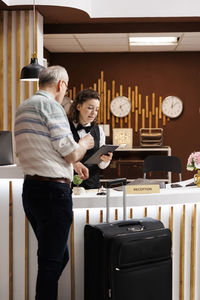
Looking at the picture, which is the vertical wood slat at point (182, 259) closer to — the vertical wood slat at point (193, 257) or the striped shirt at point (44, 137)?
the vertical wood slat at point (193, 257)

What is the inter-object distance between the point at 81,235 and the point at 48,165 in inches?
29.6

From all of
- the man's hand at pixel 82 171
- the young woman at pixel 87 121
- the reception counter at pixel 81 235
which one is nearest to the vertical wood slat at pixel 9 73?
the young woman at pixel 87 121

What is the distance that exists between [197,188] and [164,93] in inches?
188

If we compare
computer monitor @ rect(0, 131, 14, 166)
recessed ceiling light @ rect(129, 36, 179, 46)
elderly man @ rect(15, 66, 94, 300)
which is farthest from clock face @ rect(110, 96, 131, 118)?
elderly man @ rect(15, 66, 94, 300)

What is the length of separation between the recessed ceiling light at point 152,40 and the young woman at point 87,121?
3747mm

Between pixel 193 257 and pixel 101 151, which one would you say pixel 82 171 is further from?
pixel 193 257

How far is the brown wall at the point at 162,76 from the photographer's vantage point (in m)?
7.85

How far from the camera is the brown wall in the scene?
7.85m

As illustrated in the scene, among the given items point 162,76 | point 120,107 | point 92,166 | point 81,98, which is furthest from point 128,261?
point 162,76

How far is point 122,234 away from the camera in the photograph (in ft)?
8.34

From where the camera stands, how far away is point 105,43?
710 centimetres

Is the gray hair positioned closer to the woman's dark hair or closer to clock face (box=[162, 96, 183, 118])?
the woman's dark hair

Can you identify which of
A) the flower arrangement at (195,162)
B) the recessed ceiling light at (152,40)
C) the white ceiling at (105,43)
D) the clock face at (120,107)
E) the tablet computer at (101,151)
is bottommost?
the flower arrangement at (195,162)

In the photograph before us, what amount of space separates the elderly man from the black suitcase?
0.26 m
